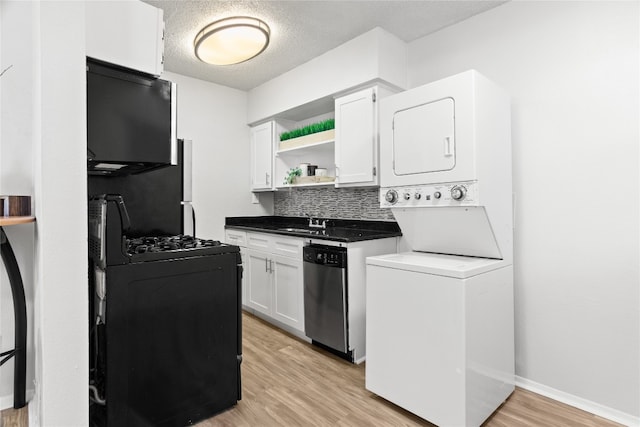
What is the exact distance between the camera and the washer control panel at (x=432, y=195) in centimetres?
196

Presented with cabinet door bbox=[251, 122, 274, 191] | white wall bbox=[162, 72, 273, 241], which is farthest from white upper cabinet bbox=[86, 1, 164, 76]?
cabinet door bbox=[251, 122, 274, 191]

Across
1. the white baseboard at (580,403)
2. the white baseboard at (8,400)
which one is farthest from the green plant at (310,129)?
the white baseboard at (8,400)

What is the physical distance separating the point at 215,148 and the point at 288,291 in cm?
190

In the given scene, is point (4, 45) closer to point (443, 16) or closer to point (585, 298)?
point (443, 16)

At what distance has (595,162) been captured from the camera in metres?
2.00

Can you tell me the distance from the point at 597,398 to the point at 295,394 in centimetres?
171

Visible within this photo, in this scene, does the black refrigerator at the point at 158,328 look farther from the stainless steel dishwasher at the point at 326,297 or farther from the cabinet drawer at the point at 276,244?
the cabinet drawer at the point at 276,244

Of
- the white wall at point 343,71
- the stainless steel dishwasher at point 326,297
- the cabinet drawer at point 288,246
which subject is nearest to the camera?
the stainless steel dishwasher at point 326,297

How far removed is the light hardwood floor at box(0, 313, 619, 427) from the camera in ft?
6.15

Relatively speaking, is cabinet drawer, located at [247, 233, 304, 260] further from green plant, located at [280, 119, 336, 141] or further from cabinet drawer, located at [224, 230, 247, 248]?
green plant, located at [280, 119, 336, 141]

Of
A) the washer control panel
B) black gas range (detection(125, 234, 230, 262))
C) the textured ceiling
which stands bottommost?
black gas range (detection(125, 234, 230, 262))

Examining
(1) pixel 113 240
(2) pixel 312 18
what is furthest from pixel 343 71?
(1) pixel 113 240

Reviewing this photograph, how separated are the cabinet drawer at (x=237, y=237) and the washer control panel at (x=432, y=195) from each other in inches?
70.6

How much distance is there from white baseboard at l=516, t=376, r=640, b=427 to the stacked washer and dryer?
20 cm
